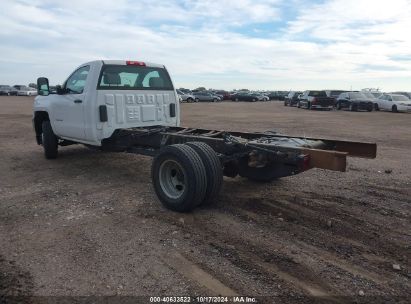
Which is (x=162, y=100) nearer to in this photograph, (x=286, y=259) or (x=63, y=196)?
(x=63, y=196)

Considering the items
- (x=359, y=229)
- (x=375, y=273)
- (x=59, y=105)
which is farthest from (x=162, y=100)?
(x=375, y=273)

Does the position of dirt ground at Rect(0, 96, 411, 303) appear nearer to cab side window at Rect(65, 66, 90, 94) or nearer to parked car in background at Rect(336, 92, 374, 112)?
cab side window at Rect(65, 66, 90, 94)

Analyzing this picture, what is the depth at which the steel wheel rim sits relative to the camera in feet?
17.8

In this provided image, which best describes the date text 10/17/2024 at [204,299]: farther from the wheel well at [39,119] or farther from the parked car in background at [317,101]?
the parked car in background at [317,101]

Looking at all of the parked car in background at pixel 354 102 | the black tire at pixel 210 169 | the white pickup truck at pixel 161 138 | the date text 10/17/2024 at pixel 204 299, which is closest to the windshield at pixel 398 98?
the parked car in background at pixel 354 102

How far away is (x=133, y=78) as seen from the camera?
7773 millimetres

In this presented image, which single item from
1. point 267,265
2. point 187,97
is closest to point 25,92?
point 187,97

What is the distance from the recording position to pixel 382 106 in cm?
3269

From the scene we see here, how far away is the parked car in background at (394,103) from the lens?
31.0m

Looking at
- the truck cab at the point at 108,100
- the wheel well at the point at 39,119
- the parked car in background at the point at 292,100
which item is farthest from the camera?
the parked car in background at the point at 292,100

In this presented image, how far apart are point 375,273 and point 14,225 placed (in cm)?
410

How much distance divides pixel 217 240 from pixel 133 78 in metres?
4.41

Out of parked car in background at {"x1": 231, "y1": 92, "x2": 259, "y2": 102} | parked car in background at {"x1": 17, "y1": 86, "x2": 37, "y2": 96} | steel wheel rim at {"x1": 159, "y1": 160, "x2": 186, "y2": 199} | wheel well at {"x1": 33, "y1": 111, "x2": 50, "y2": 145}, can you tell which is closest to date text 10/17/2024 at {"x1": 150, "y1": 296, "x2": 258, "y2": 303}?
steel wheel rim at {"x1": 159, "y1": 160, "x2": 186, "y2": 199}

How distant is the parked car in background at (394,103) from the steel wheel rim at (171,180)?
30.0m
